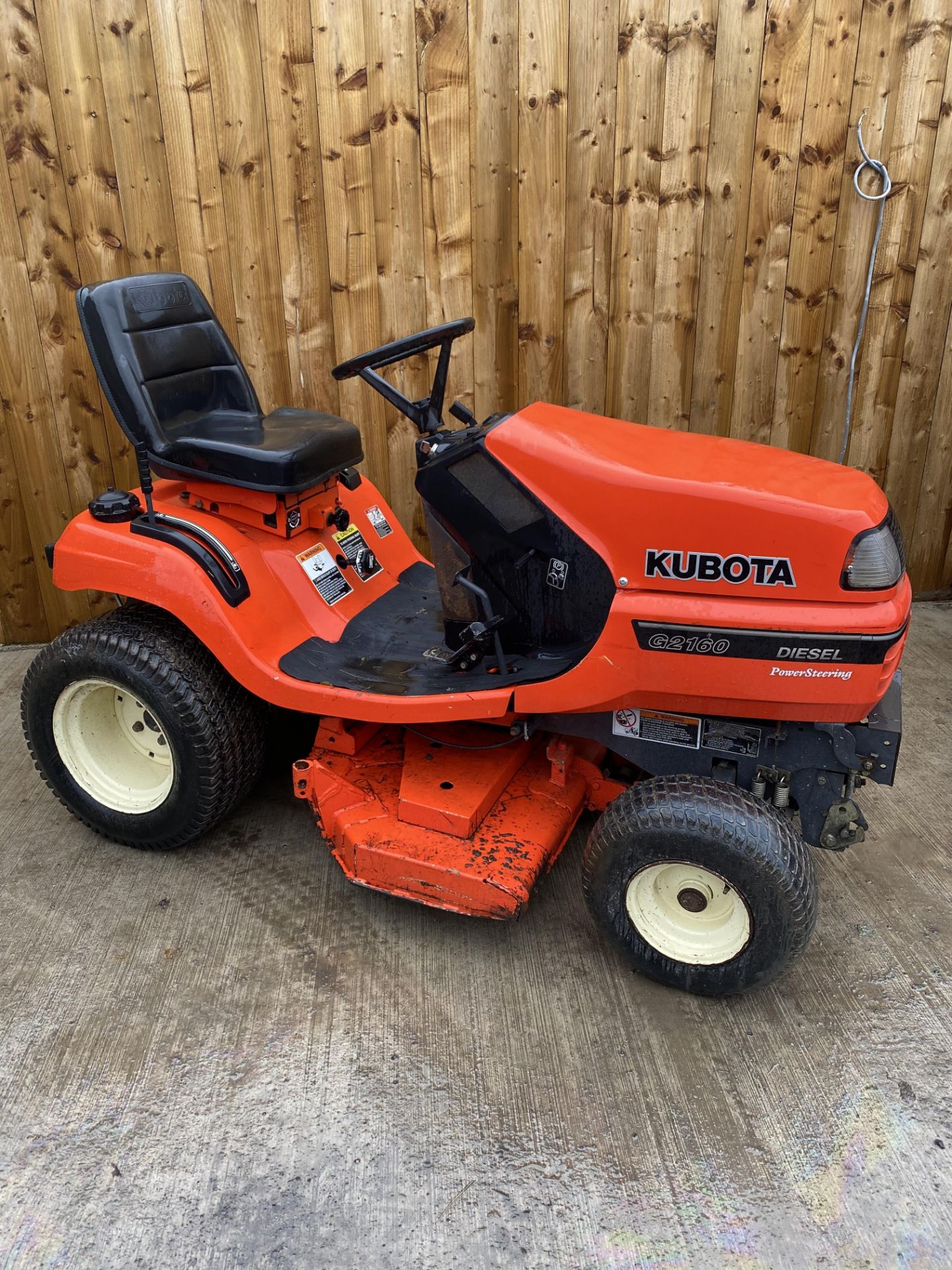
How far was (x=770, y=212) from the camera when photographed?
3.82m

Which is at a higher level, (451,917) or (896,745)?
(896,745)

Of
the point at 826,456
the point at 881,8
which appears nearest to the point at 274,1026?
the point at 826,456

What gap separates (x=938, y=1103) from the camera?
211 centimetres

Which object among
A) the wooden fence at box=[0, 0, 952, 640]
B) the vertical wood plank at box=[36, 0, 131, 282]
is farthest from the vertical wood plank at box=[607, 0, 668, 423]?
the vertical wood plank at box=[36, 0, 131, 282]

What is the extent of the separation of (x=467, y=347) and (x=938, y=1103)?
3063 mm

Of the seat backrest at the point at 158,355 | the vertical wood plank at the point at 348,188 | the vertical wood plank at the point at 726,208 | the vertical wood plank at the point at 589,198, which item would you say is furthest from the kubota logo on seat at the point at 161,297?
the vertical wood plank at the point at 726,208

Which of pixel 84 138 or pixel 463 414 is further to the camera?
pixel 84 138

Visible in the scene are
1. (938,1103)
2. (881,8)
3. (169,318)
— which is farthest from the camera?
(881,8)

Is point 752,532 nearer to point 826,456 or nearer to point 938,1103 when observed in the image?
point 938,1103

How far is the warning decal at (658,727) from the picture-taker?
7.91ft

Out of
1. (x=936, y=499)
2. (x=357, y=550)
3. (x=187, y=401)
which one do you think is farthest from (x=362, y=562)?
(x=936, y=499)

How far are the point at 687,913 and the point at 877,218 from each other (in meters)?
2.99

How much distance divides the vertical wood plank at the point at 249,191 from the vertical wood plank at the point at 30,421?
81 cm

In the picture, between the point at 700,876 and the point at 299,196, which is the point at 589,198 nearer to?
the point at 299,196
